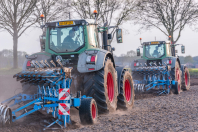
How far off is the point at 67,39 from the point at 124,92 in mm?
2310

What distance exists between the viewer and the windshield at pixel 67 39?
6.77 m

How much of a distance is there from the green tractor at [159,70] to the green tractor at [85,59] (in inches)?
178

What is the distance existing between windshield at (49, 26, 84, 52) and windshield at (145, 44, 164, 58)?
7.89 m

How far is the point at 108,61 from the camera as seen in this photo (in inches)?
258

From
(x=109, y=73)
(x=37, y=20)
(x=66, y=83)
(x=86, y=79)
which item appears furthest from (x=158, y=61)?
(x=37, y=20)

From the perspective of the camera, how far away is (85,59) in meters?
6.19

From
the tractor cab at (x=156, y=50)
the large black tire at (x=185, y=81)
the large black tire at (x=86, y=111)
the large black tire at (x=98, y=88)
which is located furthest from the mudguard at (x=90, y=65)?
the large black tire at (x=185, y=81)

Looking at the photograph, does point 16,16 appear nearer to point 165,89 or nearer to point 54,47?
point 165,89

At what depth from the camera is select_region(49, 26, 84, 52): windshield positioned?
6.77m

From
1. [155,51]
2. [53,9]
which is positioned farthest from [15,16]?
[155,51]

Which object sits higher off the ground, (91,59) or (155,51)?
(155,51)

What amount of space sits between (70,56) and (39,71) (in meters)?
1.63

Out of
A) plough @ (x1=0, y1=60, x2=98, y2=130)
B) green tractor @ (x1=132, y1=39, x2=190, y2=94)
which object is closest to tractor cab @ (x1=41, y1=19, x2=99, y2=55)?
plough @ (x1=0, y1=60, x2=98, y2=130)

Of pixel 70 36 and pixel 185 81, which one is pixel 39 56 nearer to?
pixel 70 36
